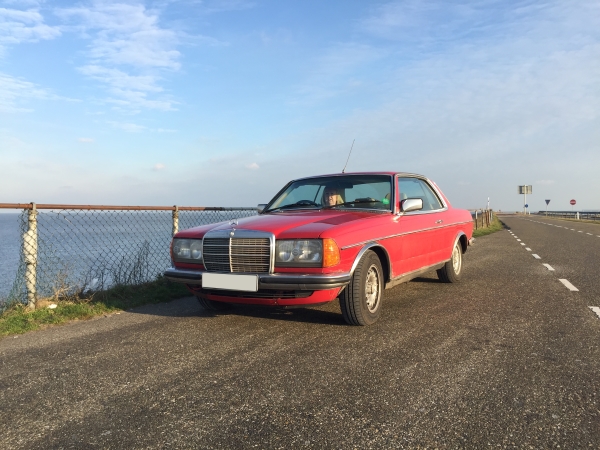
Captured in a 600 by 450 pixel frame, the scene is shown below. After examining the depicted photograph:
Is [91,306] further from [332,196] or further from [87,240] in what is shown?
[332,196]

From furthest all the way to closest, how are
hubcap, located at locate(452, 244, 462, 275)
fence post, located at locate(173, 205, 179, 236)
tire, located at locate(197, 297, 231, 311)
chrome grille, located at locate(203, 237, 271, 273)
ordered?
fence post, located at locate(173, 205, 179, 236), hubcap, located at locate(452, 244, 462, 275), tire, located at locate(197, 297, 231, 311), chrome grille, located at locate(203, 237, 271, 273)

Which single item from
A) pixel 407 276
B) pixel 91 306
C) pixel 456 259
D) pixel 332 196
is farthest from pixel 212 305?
pixel 456 259

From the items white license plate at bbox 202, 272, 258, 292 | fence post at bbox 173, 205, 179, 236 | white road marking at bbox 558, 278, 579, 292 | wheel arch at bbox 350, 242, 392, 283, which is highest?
fence post at bbox 173, 205, 179, 236

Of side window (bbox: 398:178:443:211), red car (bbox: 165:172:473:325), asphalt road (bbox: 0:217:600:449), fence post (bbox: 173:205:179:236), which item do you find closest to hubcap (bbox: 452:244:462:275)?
side window (bbox: 398:178:443:211)

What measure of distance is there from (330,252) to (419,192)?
9.43 ft

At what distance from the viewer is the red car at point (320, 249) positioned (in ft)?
15.1

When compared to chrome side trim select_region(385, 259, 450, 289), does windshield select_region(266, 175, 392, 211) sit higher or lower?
higher

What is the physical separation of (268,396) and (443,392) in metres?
1.09

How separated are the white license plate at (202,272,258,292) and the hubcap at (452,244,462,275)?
410cm

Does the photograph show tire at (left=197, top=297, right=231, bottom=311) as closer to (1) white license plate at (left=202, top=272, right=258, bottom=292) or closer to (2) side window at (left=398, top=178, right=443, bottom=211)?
(1) white license plate at (left=202, top=272, right=258, bottom=292)

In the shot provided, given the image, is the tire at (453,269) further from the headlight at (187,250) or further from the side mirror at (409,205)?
the headlight at (187,250)

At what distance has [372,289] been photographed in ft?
16.8

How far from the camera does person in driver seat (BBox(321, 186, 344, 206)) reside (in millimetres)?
6129

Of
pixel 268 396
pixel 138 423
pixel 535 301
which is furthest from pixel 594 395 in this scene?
pixel 535 301
